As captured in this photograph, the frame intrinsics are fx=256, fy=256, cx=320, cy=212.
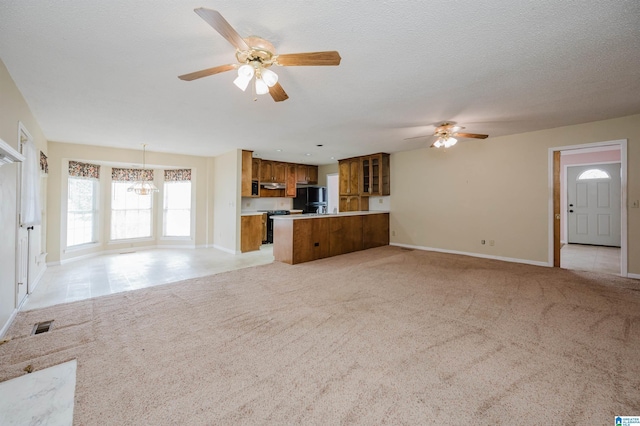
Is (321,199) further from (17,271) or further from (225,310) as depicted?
(17,271)

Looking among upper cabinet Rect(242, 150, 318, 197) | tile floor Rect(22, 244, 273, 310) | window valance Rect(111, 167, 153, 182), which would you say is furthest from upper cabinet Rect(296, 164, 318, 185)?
window valance Rect(111, 167, 153, 182)

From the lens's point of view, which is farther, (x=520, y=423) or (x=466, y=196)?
(x=466, y=196)

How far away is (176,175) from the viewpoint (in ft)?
22.3

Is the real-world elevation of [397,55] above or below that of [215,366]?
above

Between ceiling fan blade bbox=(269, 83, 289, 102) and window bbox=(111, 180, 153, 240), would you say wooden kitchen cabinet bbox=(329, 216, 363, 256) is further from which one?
window bbox=(111, 180, 153, 240)

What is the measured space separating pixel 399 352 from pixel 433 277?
225cm

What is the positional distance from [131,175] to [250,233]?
334 centimetres

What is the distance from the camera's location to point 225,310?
276 centimetres

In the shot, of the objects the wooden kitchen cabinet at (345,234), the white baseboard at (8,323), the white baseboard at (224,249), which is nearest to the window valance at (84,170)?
the white baseboard at (224,249)

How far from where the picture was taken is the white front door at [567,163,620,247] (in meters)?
6.20

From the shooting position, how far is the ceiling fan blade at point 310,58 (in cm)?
175

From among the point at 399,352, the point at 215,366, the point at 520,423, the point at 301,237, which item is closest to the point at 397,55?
the point at 399,352

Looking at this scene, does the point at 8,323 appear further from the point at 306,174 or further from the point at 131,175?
the point at 306,174

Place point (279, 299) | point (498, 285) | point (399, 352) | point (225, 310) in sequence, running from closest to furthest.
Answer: point (399, 352) < point (225, 310) < point (279, 299) < point (498, 285)
